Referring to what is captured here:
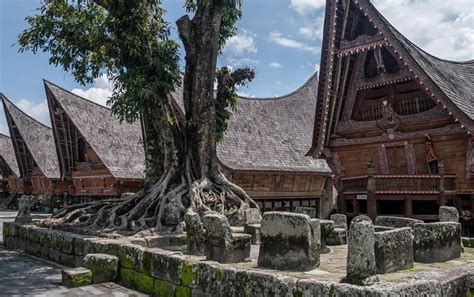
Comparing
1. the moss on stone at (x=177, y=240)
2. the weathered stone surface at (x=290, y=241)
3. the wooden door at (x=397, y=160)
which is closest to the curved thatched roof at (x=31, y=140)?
the moss on stone at (x=177, y=240)

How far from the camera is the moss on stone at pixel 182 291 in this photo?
5.72m

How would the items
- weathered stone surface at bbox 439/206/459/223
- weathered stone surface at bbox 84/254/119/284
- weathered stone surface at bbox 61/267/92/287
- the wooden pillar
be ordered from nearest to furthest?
weathered stone surface at bbox 61/267/92/287 → weathered stone surface at bbox 84/254/119/284 → weathered stone surface at bbox 439/206/459/223 → the wooden pillar

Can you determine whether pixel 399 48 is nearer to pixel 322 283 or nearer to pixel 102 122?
pixel 322 283

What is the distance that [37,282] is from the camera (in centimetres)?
730

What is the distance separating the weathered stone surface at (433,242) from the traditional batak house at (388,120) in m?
6.17

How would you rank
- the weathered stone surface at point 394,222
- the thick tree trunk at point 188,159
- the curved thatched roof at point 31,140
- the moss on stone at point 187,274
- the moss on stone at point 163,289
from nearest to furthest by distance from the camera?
the moss on stone at point 187,274 < the moss on stone at point 163,289 < the weathered stone surface at point 394,222 < the thick tree trunk at point 188,159 < the curved thatched roof at point 31,140

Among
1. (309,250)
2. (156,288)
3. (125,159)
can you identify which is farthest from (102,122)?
(309,250)

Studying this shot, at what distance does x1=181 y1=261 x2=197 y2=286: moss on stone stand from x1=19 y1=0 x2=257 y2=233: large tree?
3863 millimetres

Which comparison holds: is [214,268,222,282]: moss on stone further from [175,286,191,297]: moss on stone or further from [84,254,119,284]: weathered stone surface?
[84,254,119,284]: weathered stone surface

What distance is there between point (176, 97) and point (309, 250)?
1465cm

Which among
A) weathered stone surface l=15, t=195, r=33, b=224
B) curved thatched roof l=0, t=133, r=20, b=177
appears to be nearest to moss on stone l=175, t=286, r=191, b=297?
weathered stone surface l=15, t=195, r=33, b=224

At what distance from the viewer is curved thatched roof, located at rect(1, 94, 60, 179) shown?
28.9 m

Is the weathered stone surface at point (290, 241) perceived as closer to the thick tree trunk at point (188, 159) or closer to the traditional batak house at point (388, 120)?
the thick tree trunk at point (188, 159)

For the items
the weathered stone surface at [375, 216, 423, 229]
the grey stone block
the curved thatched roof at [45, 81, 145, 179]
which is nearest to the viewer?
the weathered stone surface at [375, 216, 423, 229]
